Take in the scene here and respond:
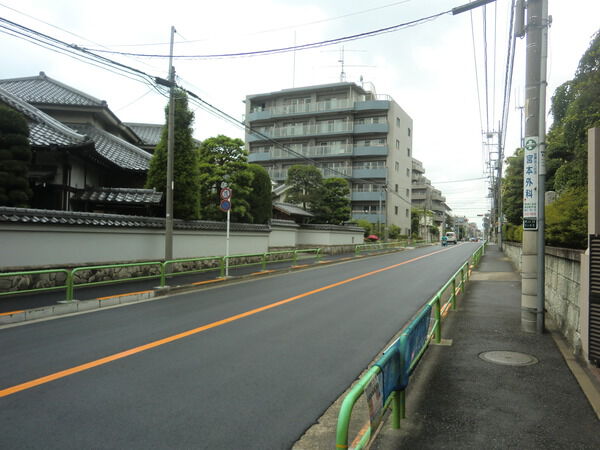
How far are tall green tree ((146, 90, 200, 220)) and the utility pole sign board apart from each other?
42.1 ft

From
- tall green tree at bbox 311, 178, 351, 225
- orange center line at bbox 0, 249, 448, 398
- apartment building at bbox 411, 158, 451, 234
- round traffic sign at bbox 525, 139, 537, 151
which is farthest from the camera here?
apartment building at bbox 411, 158, 451, 234

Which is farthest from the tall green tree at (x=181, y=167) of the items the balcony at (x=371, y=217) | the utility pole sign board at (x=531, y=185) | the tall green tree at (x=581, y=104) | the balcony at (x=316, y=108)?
the balcony at (x=316, y=108)

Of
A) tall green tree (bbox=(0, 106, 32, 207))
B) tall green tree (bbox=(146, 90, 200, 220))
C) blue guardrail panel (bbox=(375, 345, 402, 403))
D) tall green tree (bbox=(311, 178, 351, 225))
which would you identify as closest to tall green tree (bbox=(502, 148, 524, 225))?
tall green tree (bbox=(311, 178, 351, 225))

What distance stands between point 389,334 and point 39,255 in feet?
31.9

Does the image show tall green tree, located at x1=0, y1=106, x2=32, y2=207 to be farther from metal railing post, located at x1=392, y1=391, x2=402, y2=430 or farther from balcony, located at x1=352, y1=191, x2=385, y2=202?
balcony, located at x1=352, y1=191, x2=385, y2=202

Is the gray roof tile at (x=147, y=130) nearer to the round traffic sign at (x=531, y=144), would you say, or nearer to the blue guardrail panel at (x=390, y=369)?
the round traffic sign at (x=531, y=144)

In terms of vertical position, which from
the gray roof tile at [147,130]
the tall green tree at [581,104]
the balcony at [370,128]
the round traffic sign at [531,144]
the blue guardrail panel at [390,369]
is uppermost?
the balcony at [370,128]

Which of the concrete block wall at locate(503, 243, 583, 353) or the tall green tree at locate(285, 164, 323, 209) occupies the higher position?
the tall green tree at locate(285, 164, 323, 209)

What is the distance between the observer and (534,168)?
686cm

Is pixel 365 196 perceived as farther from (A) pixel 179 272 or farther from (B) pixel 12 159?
(B) pixel 12 159

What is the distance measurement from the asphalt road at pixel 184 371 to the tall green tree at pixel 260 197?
51.8 ft

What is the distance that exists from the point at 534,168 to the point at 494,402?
4.57 metres

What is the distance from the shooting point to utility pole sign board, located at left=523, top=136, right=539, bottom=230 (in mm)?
6848

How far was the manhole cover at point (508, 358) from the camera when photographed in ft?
17.4
